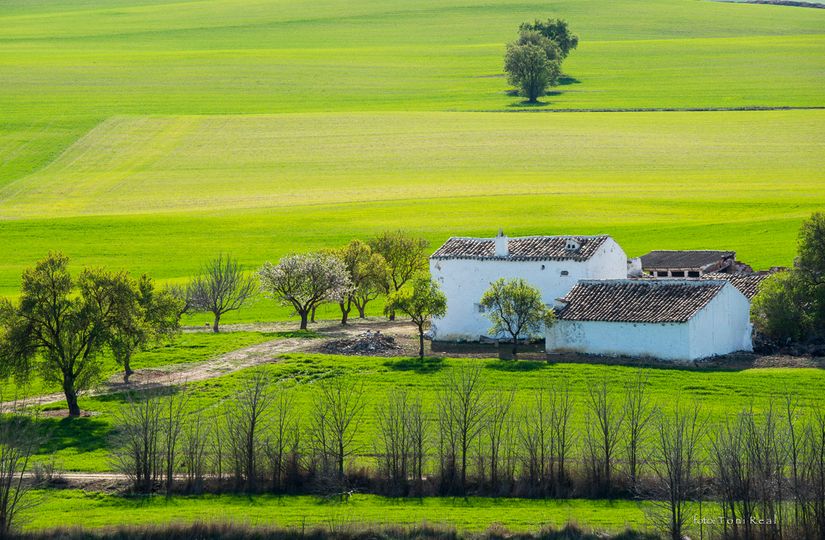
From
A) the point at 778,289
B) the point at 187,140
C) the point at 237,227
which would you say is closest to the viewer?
the point at 778,289

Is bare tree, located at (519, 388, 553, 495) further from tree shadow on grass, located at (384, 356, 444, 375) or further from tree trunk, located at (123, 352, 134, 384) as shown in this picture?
tree trunk, located at (123, 352, 134, 384)

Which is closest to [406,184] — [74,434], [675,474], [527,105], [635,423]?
[527,105]

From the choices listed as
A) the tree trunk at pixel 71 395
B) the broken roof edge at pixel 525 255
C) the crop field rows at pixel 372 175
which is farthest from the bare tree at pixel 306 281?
the tree trunk at pixel 71 395

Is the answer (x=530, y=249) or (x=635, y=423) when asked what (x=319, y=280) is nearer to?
(x=530, y=249)

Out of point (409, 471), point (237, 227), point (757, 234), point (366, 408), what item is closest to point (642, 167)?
point (757, 234)

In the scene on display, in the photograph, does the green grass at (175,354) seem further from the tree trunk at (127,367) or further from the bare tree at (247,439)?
the bare tree at (247,439)

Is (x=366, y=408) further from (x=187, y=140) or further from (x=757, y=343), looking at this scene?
(x=187, y=140)

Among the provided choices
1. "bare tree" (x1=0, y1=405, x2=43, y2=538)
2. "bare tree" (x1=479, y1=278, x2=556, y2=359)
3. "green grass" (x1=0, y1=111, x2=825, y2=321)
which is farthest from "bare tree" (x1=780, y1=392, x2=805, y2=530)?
"green grass" (x1=0, y1=111, x2=825, y2=321)
